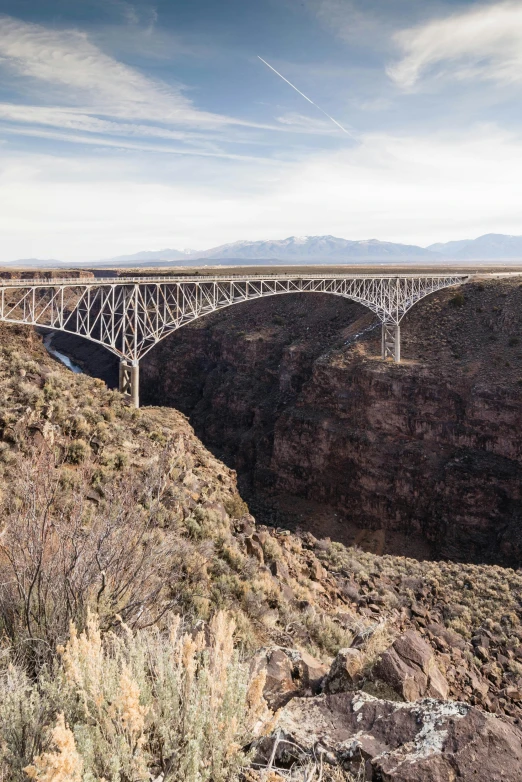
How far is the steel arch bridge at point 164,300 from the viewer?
22516 millimetres

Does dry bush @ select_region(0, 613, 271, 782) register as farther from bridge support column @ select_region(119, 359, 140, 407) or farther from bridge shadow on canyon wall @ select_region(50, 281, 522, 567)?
bridge shadow on canyon wall @ select_region(50, 281, 522, 567)

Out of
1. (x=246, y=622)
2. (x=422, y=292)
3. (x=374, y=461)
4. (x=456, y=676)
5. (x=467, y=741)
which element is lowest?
(x=374, y=461)

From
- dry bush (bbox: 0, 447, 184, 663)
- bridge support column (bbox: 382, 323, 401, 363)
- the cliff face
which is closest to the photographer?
dry bush (bbox: 0, 447, 184, 663)

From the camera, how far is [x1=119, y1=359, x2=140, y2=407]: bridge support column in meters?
25.4

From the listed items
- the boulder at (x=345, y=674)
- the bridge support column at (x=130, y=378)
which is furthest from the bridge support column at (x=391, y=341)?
the boulder at (x=345, y=674)

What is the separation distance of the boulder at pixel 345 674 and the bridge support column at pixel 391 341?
36104 mm

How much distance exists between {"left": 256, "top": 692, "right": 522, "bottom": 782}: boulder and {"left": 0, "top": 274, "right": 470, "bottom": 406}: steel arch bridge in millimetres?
16580

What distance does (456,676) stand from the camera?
11547 millimetres

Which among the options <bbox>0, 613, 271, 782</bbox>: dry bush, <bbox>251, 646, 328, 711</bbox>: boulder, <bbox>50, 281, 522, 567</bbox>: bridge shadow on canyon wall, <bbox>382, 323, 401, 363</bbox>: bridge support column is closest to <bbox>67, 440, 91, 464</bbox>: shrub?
<bbox>251, 646, 328, 711</bbox>: boulder

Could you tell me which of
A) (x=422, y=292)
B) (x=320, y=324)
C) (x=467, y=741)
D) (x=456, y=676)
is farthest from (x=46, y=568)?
(x=320, y=324)

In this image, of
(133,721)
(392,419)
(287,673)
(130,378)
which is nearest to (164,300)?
(130,378)

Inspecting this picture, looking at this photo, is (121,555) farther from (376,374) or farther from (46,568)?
(376,374)

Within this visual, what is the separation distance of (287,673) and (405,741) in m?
2.65

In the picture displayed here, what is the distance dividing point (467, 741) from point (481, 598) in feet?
51.1
